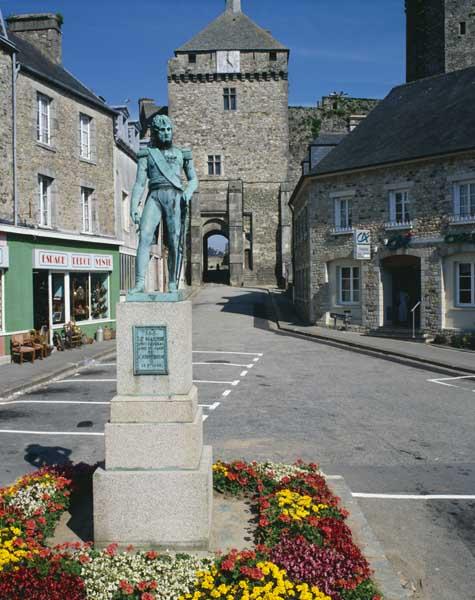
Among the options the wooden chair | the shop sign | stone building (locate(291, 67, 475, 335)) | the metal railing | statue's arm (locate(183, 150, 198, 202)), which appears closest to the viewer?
statue's arm (locate(183, 150, 198, 202))

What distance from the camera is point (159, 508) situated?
517 cm

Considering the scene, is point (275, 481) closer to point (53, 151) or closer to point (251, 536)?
point (251, 536)

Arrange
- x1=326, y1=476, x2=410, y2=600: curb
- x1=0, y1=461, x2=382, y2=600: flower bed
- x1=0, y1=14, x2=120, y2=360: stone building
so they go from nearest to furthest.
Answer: x1=0, y1=461, x2=382, y2=600: flower bed
x1=326, y1=476, x2=410, y2=600: curb
x1=0, y1=14, x2=120, y2=360: stone building

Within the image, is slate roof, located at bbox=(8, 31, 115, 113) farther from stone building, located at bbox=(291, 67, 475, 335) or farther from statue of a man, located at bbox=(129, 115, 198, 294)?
statue of a man, located at bbox=(129, 115, 198, 294)

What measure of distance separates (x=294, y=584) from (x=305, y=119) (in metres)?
55.0

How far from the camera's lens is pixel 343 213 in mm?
25875

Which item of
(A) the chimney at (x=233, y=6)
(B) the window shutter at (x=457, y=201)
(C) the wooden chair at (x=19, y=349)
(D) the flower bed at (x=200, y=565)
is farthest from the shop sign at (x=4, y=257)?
(A) the chimney at (x=233, y=6)

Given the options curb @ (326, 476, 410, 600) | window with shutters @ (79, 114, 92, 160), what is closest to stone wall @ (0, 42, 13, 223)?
window with shutters @ (79, 114, 92, 160)

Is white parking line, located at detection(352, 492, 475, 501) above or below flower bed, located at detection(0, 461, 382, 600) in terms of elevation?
below

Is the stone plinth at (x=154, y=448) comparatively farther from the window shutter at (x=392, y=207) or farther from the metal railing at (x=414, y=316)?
the window shutter at (x=392, y=207)

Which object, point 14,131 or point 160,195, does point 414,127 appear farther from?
point 160,195

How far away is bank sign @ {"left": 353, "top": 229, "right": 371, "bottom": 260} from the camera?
2397 centimetres

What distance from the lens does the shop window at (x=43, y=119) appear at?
20.6m

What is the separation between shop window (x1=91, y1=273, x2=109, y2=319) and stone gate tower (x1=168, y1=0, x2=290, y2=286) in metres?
27.9
